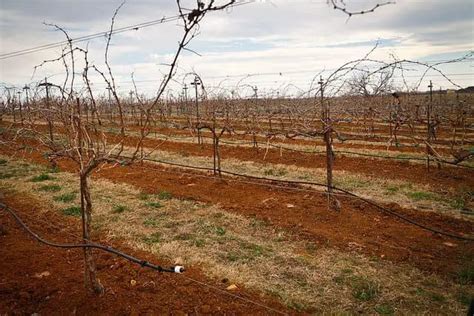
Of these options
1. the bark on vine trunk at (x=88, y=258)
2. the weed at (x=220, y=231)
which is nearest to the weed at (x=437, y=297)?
the weed at (x=220, y=231)

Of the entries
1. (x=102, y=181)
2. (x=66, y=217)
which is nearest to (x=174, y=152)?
(x=102, y=181)

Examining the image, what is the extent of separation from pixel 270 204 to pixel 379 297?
10.5ft

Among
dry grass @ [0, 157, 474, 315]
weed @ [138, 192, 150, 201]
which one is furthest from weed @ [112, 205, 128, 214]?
weed @ [138, 192, 150, 201]

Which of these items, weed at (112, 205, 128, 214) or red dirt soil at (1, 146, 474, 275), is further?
weed at (112, 205, 128, 214)

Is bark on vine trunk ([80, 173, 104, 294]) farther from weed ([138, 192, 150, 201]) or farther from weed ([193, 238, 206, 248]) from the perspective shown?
weed ([138, 192, 150, 201])

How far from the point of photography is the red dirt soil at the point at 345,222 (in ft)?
16.2

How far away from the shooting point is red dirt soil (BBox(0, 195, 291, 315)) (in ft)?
11.8

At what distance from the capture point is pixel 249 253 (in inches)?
197

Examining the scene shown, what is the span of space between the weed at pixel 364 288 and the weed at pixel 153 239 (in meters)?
2.91

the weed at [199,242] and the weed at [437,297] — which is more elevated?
the weed at [199,242]

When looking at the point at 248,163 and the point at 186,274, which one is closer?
the point at 186,274

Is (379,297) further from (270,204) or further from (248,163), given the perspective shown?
(248,163)

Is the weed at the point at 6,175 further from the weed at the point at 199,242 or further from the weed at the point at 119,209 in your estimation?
the weed at the point at 199,242

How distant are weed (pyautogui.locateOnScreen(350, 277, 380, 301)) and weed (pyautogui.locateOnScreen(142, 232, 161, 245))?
291 centimetres
